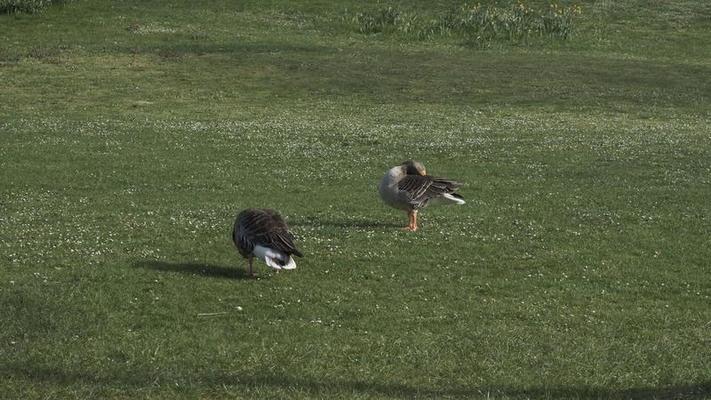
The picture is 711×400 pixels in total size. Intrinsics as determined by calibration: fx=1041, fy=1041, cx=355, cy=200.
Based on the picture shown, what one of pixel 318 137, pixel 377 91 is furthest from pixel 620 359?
pixel 377 91

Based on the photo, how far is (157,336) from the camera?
1240cm

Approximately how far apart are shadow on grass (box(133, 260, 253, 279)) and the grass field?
74mm

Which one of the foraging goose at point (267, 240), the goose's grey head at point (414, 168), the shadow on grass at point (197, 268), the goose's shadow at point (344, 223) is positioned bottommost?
the goose's shadow at point (344, 223)

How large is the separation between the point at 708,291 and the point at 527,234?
4.23 m

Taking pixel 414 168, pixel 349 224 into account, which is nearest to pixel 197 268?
pixel 349 224

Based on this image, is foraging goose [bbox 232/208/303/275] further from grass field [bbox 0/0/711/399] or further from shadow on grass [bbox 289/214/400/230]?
shadow on grass [bbox 289/214/400/230]

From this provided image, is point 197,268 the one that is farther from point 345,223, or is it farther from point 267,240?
point 345,223

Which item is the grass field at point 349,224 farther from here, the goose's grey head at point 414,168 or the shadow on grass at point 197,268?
the goose's grey head at point 414,168

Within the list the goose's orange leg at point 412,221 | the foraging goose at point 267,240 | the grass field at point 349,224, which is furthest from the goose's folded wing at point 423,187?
A: the foraging goose at point 267,240

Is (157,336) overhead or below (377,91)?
overhead

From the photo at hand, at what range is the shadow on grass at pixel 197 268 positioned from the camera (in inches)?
617

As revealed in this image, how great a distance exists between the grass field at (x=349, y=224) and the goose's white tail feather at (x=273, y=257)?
383mm

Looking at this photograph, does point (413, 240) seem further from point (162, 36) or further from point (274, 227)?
point (162, 36)

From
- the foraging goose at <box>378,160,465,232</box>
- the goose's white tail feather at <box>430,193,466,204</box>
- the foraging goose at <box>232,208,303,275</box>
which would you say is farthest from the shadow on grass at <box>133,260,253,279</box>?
the goose's white tail feather at <box>430,193,466,204</box>
